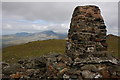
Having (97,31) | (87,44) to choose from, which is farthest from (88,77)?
(97,31)

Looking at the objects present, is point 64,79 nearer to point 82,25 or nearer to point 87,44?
point 87,44

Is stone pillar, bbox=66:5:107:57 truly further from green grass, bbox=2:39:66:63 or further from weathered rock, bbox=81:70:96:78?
green grass, bbox=2:39:66:63

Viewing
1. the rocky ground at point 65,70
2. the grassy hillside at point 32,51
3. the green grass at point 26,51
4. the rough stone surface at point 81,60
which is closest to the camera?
the rocky ground at point 65,70

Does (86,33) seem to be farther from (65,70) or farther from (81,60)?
(65,70)

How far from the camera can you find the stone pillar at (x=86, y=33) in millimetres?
26438

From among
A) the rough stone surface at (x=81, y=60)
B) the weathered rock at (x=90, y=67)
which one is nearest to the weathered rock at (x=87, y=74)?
the rough stone surface at (x=81, y=60)

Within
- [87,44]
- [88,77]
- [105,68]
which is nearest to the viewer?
[88,77]

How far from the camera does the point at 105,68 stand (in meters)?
22.9

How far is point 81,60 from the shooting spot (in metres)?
24.9

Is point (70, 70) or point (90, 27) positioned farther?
point (90, 27)

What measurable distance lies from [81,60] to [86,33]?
4.01 metres

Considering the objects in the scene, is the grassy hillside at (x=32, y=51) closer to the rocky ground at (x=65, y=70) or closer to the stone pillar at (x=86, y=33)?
the rocky ground at (x=65, y=70)

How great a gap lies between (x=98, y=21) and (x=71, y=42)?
4750 millimetres

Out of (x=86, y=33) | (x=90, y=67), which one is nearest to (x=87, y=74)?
(x=90, y=67)
